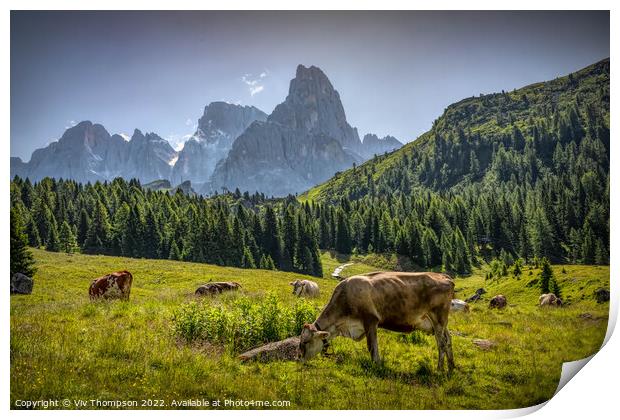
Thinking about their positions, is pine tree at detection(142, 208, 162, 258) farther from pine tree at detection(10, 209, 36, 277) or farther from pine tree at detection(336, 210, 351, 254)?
pine tree at detection(10, 209, 36, 277)

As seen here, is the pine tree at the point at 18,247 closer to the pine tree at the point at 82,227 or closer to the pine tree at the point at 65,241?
the pine tree at the point at 65,241

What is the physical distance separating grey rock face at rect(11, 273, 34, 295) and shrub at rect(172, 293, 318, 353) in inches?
Answer: 236

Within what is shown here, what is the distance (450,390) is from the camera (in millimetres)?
9711

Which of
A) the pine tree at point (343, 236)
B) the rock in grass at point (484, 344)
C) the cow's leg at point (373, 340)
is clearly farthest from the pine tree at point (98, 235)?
the rock in grass at point (484, 344)

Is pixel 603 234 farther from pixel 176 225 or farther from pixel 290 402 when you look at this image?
pixel 176 225

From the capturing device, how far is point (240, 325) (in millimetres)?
11289

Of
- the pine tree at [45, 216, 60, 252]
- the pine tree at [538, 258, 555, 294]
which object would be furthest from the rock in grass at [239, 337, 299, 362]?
the pine tree at [538, 258, 555, 294]

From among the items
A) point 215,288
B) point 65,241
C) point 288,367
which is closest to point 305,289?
point 215,288

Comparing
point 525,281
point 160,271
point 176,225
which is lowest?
point 525,281

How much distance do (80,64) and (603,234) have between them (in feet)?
64.2

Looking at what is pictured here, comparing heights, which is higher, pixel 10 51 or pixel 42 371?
pixel 10 51

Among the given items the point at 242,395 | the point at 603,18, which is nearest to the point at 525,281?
the point at 603,18

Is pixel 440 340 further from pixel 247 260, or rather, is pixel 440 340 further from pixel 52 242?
pixel 247 260

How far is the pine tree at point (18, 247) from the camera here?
40.8 feet
